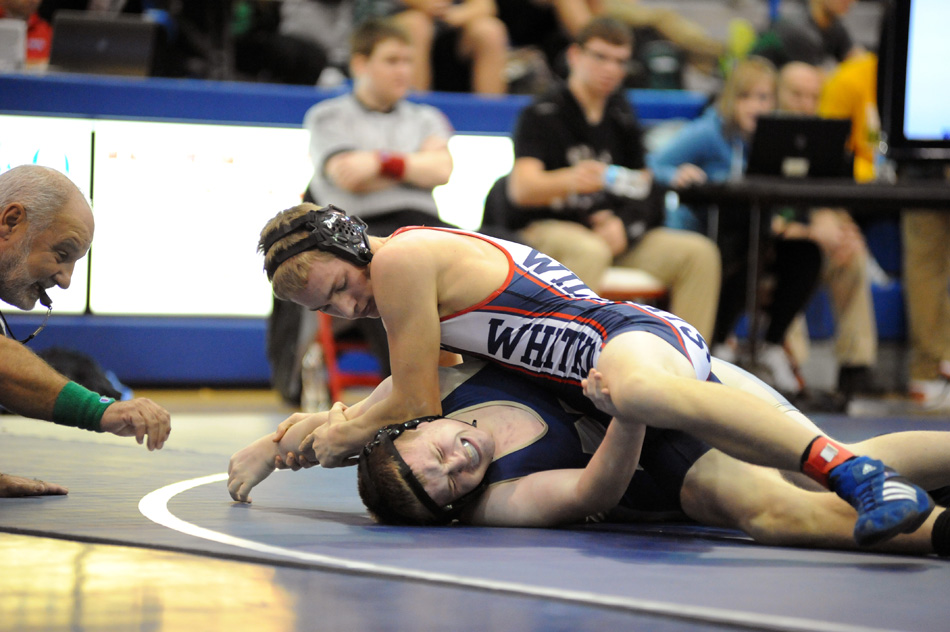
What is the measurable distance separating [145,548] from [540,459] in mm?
937

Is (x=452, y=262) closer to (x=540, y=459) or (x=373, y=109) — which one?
(x=540, y=459)

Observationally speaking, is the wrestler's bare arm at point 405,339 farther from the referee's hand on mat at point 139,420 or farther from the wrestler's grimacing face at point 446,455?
the referee's hand on mat at point 139,420

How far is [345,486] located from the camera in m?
3.30

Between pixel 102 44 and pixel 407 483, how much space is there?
4.82 meters

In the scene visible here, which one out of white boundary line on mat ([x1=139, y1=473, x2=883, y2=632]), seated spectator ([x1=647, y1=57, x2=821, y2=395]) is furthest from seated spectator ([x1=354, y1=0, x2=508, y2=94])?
white boundary line on mat ([x1=139, y1=473, x2=883, y2=632])

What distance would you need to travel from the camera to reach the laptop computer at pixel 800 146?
5809mm

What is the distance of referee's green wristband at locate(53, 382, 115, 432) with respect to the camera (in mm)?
2623

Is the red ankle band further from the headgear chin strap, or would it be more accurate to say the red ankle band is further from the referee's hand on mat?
the referee's hand on mat

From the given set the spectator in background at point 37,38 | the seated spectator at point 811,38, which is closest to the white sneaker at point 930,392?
the seated spectator at point 811,38

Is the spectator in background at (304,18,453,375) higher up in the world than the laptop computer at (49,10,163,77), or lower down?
lower down

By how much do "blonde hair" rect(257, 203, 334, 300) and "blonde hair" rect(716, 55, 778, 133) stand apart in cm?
403

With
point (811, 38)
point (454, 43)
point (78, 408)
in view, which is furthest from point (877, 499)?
point (811, 38)

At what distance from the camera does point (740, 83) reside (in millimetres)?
6199

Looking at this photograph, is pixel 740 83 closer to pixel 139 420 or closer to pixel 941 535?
pixel 941 535
